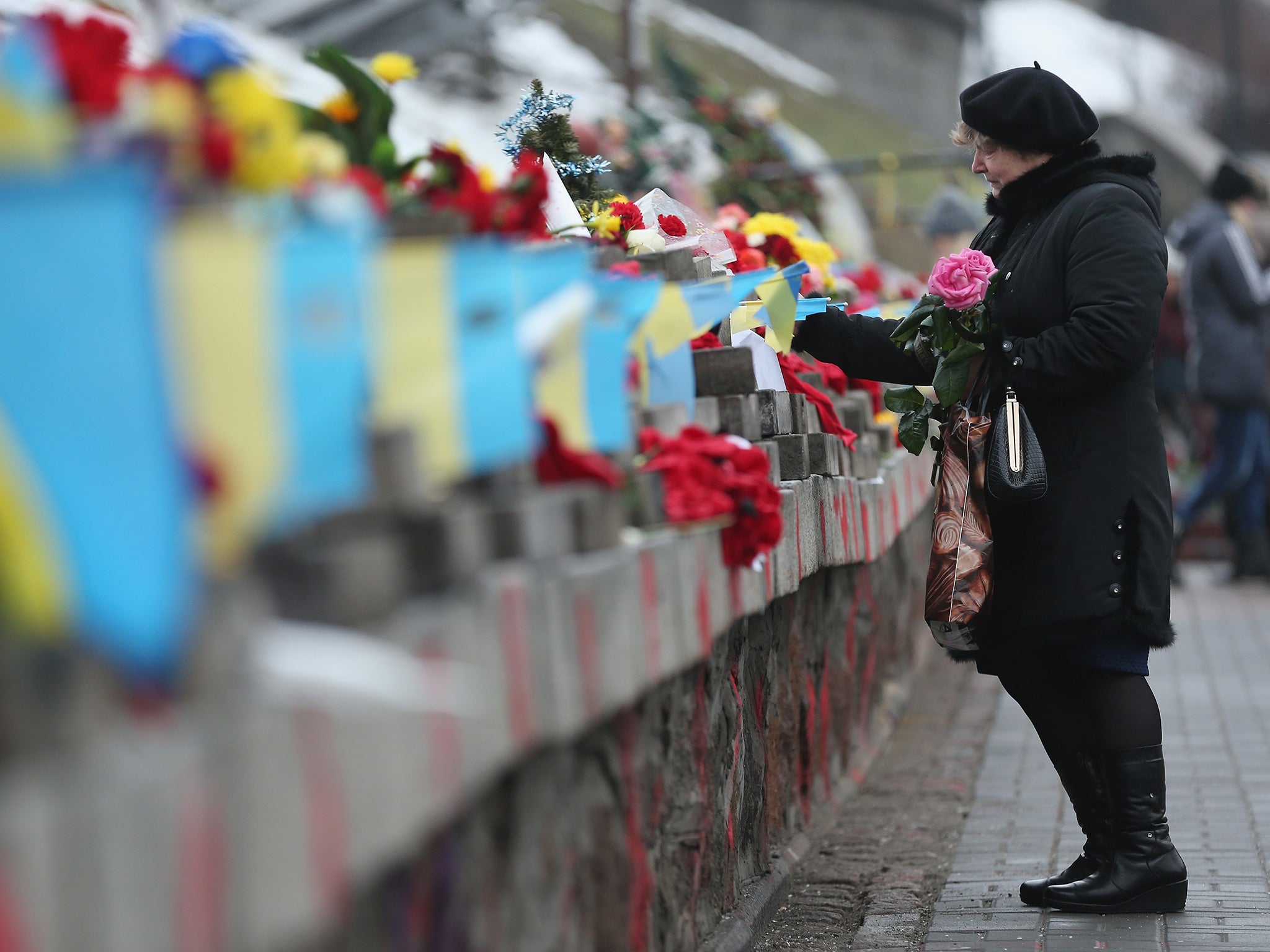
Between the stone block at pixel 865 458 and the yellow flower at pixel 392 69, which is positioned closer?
the yellow flower at pixel 392 69

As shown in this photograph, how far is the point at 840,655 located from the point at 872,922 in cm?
136

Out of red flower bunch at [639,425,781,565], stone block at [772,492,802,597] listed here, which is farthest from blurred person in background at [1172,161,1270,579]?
red flower bunch at [639,425,781,565]

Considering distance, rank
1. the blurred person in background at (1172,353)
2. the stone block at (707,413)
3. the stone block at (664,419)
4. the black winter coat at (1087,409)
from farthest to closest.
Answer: the blurred person in background at (1172,353), the black winter coat at (1087,409), the stone block at (707,413), the stone block at (664,419)

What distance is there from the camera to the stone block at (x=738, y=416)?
3.68 metres

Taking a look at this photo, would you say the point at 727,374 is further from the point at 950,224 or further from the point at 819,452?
the point at 950,224

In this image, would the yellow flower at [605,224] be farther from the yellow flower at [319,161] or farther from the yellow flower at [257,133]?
the yellow flower at [257,133]

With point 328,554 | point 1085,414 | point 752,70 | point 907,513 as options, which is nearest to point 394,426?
point 328,554

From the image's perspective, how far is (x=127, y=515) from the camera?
5.22 feet

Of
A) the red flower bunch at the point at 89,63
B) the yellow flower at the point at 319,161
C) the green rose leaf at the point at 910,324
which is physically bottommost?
the green rose leaf at the point at 910,324

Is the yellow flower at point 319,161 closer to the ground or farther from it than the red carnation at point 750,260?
farther from it

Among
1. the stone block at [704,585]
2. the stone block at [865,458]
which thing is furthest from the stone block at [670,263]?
the stone block at [865,458]

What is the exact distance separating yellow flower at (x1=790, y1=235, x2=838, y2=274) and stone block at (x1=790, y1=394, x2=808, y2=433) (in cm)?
132

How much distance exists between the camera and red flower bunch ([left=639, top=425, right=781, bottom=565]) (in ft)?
9.89

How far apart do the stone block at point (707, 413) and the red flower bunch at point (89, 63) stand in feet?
5.09
